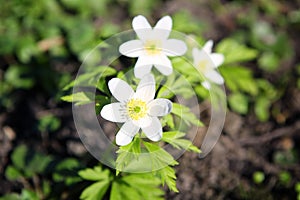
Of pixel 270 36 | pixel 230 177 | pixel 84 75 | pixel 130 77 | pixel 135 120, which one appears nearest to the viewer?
pixel 135 120

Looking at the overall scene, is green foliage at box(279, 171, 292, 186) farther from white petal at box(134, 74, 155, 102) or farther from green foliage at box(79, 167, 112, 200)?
white petal at box(134, 74, 155, 102)

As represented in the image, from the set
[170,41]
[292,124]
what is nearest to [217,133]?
[292,124]

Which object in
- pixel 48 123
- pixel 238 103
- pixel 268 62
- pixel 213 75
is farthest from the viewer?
pixel 268 62

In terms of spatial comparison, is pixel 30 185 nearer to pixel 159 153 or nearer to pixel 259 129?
pixel 159 153

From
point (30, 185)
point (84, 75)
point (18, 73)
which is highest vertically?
point (84, 75)

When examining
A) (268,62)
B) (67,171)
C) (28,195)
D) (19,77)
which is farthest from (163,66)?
(268,62)

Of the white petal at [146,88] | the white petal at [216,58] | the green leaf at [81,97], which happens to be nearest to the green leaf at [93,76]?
the green leaf at [81,97]

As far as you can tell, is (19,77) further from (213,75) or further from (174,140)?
Result: (174,140)

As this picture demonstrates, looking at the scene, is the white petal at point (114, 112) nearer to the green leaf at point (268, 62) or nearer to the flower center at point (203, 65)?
the flower center at point (203, 65)
